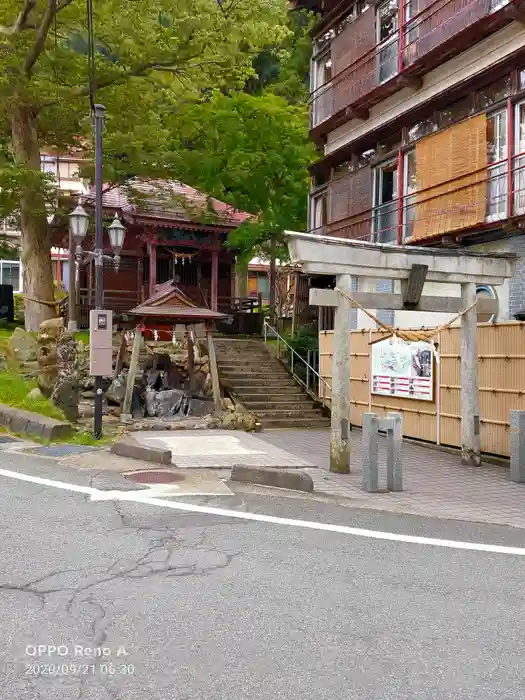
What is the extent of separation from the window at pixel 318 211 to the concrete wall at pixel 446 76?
1968mm

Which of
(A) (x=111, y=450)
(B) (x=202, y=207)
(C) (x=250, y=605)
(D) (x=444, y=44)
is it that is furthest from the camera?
(B) (x=202, y=207)

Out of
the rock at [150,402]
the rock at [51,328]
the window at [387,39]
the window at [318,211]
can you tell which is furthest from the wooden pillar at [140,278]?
the window at [387,39]

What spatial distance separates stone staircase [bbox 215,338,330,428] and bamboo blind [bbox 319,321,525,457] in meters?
2.44

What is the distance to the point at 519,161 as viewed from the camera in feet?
42.0

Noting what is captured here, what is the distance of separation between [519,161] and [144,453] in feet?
30.3

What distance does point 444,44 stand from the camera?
1401 cm

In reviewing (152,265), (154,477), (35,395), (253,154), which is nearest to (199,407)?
(35,395)

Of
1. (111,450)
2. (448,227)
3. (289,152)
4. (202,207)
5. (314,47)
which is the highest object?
(314,47)

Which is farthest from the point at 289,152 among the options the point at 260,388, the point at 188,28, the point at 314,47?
the point at 260,388

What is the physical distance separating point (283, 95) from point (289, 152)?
580cm

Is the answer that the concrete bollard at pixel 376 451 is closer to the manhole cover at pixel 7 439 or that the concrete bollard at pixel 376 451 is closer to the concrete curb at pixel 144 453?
the concrete curb at pixel 144 453

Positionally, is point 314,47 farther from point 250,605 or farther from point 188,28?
point 250,605

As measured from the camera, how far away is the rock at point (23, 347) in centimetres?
1939

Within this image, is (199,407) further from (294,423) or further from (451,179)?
(451,179)
